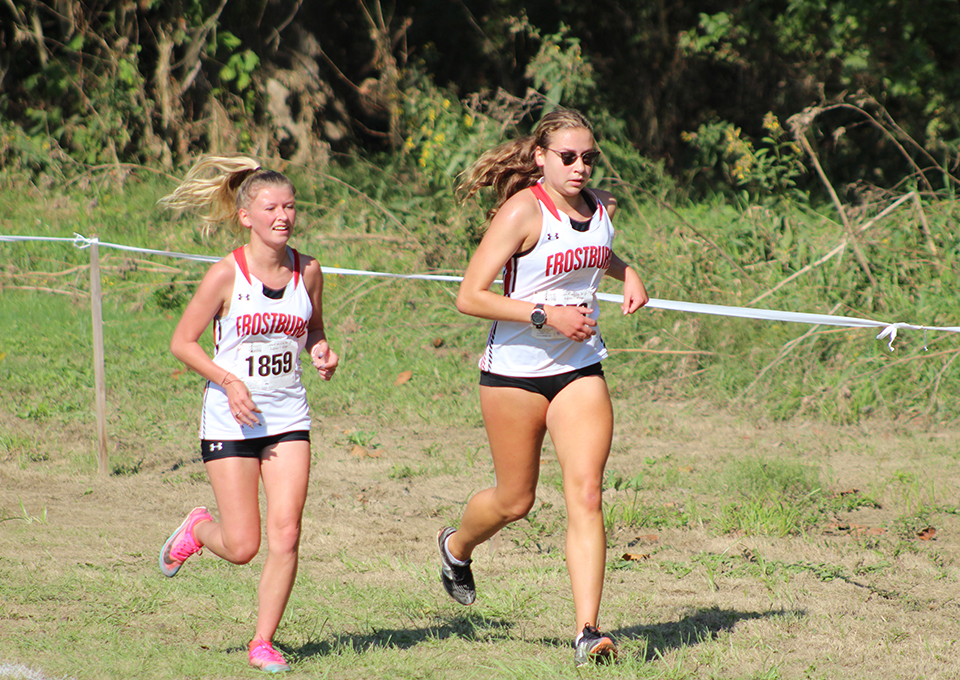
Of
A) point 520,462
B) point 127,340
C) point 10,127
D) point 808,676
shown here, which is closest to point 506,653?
point 520,462

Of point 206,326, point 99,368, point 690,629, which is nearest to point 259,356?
point 206,326

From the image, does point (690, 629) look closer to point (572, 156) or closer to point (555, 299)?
point (555, 299)

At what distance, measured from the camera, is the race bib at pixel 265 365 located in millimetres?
3826

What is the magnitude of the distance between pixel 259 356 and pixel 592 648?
1582 mm

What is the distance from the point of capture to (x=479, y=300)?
395 cm

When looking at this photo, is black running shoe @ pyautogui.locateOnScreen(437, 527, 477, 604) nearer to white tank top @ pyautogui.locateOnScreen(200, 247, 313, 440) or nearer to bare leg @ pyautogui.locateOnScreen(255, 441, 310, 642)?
bare leg @ pyautogui.locateOnScreen(255, 441, 310, 642)

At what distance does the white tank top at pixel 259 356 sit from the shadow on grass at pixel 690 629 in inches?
63.1

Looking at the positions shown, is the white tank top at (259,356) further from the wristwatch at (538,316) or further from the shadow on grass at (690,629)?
→ the shadow on grass at (690,629)

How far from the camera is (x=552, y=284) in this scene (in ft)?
13.3

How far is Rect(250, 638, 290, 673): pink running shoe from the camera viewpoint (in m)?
3.79

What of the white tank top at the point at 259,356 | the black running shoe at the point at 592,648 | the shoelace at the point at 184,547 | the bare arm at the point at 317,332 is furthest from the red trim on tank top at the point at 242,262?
the black running shoe at the point at 592,648

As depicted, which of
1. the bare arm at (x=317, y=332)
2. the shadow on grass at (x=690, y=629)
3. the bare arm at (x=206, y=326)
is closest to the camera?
the bare arm at (x=206, y=326)

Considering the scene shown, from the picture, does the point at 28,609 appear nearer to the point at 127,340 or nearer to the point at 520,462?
the point at 520,462

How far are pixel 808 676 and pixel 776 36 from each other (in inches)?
564
